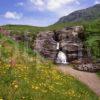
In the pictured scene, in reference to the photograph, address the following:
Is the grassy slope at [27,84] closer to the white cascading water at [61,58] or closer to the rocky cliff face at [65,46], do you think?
the rocky cliff face at [65,46]

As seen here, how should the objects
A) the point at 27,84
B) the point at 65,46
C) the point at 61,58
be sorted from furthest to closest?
the point at 65,46 < the point at 61,58 < the point at 27,84

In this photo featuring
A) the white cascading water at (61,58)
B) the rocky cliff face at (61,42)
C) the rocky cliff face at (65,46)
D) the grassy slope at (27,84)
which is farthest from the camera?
the rocky cliff face at (61,42)

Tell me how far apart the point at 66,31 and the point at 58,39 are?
3.98 ft

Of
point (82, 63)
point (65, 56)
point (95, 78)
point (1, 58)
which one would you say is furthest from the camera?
point (65, 56)

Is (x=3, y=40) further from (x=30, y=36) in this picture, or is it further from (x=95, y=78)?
(x=30, y=36)

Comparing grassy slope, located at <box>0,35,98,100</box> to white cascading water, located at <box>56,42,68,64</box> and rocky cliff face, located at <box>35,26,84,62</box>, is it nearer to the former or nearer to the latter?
white cascading water, located at <box>56,42,68,64</box>

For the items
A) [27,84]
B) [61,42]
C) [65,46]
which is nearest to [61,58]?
[65,46]

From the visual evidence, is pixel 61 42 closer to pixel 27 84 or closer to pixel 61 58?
pixel 61 58

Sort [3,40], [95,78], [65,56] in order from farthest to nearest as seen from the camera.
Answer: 1. [65,56]
2. [95,78]
3. [3,40]

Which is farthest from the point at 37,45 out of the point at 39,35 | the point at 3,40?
the point at 3,40

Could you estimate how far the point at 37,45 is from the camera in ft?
109

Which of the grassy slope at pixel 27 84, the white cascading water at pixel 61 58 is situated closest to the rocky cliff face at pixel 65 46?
the white cascading water at pixel 61 58

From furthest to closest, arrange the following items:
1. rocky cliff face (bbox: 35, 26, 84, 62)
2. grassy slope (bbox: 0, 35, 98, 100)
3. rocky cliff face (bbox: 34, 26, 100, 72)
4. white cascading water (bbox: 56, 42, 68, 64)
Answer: rocky cliff face (bbox: 35, 26, 84, 62) → white cascading water (bbox: 56, 42, 68, 64) → rocky cliff face (bbox: 34, 26, 100, 72) → grassy slope (bbox: 0, 35, 98, 100)

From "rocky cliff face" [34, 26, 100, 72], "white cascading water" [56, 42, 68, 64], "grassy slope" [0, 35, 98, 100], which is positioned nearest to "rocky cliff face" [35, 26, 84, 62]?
"rocky cliff face" [34, 26, 100, 72]
